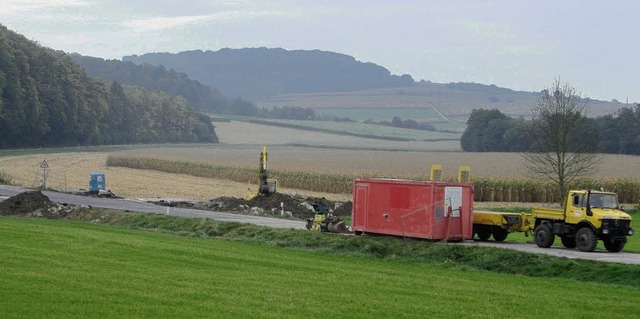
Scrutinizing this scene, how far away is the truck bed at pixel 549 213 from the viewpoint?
35.0 meters

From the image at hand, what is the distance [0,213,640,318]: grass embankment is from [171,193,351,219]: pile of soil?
19750 millimetres

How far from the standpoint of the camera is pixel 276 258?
2852 centimetres

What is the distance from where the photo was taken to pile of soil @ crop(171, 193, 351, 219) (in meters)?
53.4

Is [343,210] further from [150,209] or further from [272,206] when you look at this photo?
[150,209]

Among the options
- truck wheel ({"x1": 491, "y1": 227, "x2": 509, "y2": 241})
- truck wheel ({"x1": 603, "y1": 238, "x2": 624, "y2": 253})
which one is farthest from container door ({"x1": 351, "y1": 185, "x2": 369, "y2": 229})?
truck wheel ({"x1": 603, "y1": 238, "x2": 624, "y2": 253})

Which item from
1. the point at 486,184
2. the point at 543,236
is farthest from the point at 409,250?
the point at 486,184

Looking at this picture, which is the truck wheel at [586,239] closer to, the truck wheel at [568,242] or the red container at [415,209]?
the truck wheel at [568,242]

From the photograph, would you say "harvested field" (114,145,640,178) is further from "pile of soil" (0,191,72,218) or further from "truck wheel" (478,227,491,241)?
"truck wheel" (478,227,491,241)

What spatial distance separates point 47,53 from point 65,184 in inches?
2681

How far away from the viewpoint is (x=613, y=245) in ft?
113

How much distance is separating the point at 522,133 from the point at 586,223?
90.5m

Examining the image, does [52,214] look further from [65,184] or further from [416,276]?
[65,184]

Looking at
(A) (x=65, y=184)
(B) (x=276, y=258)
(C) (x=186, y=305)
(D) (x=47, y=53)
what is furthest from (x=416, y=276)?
(D) (x=47, y=53)

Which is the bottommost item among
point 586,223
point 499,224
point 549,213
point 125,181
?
point 125,181
